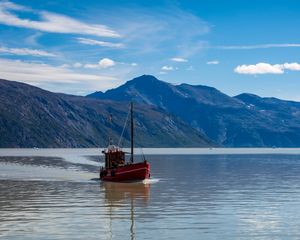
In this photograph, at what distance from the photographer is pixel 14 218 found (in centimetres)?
4344

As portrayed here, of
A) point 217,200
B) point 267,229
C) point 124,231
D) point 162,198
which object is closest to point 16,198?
point 162,198

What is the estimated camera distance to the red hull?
88000 mm

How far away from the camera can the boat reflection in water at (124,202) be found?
39719 millimetres

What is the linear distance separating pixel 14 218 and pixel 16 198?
56.4 feet

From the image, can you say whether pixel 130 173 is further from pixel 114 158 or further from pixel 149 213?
pixel 149 213

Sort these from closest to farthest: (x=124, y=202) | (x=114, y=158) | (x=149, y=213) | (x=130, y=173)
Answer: (x=149, y=213)
(x=124, y=202)
(x=130, y=173)
(x=114, y=158)

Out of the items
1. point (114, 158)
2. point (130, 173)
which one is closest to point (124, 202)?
point (130, 173)

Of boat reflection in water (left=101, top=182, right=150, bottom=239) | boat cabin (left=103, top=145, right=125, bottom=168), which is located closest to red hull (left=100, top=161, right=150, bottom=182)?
boat reflection in water (left=101, top=182, right=150, bottom=239)

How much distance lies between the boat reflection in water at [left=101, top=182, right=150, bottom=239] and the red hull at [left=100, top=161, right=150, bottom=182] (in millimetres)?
1482

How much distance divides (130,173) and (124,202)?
3041 cm

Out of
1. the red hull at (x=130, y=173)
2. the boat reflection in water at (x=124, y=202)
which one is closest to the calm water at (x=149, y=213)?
the boat reflection in water at (x=124, y=202)

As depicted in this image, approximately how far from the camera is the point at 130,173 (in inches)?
3482

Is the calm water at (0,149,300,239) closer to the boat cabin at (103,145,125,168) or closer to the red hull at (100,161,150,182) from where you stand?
the red hull at (100,161,150,182)

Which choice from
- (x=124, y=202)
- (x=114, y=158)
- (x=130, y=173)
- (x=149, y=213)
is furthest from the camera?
(x=114, y=158)
